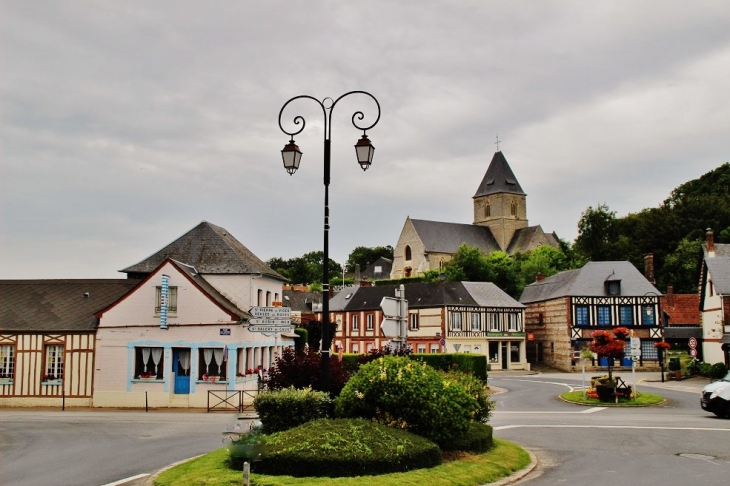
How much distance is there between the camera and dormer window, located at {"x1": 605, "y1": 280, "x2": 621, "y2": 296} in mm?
52156

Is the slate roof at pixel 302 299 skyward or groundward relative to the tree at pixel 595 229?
groundward

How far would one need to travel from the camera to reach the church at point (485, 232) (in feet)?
321

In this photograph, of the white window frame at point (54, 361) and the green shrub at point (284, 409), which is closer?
the green shrub at point (284, 409)

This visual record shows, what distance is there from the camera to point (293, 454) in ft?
34.2

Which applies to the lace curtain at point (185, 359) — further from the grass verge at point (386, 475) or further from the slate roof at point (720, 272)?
the slate roof at point (720, 272)

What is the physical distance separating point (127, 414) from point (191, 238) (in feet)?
28.2

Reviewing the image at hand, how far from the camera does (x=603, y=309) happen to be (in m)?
52.2

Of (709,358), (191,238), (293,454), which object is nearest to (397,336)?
(293,454)

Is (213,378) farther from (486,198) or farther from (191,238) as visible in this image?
(486,198)

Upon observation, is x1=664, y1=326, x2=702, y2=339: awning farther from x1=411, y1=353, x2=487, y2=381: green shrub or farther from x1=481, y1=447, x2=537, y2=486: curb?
x1=481, y1=447, x2=537, y2=486: curb

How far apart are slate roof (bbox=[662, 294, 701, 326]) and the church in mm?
41438

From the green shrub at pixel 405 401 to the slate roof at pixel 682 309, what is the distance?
49234mm

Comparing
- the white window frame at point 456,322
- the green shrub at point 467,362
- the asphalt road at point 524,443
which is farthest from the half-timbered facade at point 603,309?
the asphalt road at point 524,443

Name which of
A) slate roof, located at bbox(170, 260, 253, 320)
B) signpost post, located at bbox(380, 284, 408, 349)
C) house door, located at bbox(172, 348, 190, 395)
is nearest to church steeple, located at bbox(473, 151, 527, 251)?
slate roof, located at bbox(170, 260, 253, 320)
